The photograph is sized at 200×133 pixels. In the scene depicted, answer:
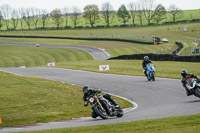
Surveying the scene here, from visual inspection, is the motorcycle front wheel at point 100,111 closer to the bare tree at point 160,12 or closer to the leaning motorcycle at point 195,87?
the leaning motorcycle at point 195,87

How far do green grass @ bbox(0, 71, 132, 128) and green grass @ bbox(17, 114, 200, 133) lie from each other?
3.87m

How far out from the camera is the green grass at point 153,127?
11.3m

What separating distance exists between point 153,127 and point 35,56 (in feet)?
222

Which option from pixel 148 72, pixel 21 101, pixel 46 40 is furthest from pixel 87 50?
pixel 21 101

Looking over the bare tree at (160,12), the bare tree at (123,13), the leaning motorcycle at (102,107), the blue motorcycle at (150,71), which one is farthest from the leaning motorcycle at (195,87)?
the bare tree at (123,13)

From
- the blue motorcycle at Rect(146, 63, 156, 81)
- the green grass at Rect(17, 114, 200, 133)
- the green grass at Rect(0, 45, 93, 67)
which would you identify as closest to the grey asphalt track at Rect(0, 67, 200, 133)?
the blue motorcycle at Rect(146, 63, 156, 81)

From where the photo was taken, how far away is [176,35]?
105 m

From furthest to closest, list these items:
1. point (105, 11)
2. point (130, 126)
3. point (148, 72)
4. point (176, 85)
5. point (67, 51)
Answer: point (105, 11) → point (67, 51) → point (148, 72) → point (176, 85) → point (130, 126)

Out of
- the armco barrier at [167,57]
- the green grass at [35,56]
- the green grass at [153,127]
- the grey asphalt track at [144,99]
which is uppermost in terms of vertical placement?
the green grass at [153,127]

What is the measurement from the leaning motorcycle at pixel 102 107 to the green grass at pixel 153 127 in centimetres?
210

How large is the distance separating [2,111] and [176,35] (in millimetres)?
91493

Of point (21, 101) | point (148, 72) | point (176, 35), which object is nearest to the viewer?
point (21, 101)

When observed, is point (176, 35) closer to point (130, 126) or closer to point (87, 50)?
point (87, 50)

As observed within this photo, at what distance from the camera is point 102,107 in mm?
15008
